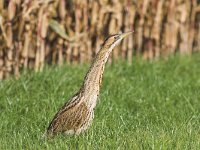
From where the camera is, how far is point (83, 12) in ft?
35.6

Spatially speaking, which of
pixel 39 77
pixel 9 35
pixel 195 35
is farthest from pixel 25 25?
pixel 195 35

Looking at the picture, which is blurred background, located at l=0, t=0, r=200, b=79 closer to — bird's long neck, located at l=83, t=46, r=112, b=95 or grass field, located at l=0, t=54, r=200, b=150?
grass field, located at l=0, t=54, r=200, b=150

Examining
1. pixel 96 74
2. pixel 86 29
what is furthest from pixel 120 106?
pixel 86 29

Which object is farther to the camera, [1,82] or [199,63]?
[199,63]

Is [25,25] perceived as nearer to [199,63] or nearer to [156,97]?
[156,97]

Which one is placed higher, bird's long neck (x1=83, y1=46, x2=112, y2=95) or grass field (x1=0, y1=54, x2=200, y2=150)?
bird's long neck (x1=83, y1=46, x2=112, y2=95)

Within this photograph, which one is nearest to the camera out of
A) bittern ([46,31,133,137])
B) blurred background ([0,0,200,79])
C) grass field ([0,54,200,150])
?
grass field ([0,54,200,150])

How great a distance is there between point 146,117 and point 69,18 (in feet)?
11.7

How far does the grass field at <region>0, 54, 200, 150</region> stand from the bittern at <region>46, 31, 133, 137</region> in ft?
0.27

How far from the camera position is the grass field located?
6.04 m

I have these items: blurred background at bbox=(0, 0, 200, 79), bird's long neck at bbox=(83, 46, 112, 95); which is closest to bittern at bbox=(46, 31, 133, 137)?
bird's long neck at bbox=(83, 46, 112, 95)

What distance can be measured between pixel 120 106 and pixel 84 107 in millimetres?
1936

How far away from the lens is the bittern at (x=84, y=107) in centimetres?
616

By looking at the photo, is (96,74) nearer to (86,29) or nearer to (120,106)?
(120,106)
